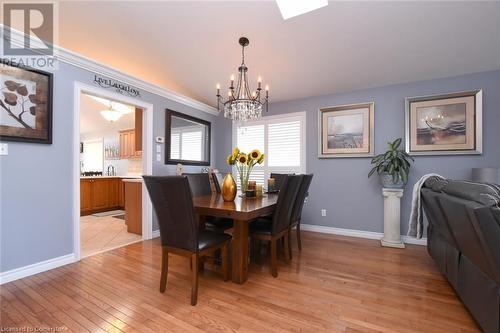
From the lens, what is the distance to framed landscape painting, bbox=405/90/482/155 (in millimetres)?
3051

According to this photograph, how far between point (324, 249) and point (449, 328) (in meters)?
1.60

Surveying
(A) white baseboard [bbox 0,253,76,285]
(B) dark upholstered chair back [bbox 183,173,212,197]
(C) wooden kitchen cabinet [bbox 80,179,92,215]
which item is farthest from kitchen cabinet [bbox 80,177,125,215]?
(B) dark upholstered chair back [bbox 183,173,212,197]

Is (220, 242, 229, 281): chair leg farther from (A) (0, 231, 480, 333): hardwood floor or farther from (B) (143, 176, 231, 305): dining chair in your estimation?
(B) (143, 176, 231, 305): dining chair

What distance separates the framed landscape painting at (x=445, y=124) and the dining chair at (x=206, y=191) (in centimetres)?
297

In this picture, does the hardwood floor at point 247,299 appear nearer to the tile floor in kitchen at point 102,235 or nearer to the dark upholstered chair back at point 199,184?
the tile floor in kitchen at point 102,235

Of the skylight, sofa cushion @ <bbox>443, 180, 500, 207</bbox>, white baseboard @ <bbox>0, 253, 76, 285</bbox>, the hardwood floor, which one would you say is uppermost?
the skylight

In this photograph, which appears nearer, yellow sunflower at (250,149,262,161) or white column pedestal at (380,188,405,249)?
yellow sunflower at (250,149,262,161)

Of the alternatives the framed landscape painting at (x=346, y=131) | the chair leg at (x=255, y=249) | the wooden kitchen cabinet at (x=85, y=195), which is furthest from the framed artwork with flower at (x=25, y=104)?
the framed landscape painting at (x=346, y=131)

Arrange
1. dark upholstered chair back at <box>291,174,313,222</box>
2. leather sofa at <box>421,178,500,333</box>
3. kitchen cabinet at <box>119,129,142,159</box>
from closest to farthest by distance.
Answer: leather sofa at <box>421,178,500,333</box>
dark upholstered chair back at <box>291,174,313,222</box>
kitchen cabinet at <box>119,129,142,159</box>

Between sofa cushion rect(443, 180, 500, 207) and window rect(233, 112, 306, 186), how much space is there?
264 cm

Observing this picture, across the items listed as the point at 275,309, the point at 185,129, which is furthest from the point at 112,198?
the point at 275,309

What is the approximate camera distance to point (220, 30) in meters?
2.81

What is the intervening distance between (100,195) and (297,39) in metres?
5.48

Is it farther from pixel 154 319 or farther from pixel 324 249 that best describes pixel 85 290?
pixel 324 249
